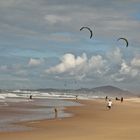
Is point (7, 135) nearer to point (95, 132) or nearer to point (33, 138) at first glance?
point (33, 138)

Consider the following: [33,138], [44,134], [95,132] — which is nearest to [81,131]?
[95,132]

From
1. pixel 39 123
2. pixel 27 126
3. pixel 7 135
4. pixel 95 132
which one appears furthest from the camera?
pixel 39 123

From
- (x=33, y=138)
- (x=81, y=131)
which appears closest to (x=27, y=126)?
(x=81, y=131)

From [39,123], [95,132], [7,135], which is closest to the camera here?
[7,135]

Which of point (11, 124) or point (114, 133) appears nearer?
point (114, 133)

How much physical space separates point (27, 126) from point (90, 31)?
7.13 m

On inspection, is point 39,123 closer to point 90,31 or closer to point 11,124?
point 11,124

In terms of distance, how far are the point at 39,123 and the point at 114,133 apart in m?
7.29

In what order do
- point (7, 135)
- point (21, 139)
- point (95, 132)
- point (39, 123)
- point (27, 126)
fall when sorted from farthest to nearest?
point (39, 123) < point (27, 126) < point (95, 132) < point (7, 135) < point (21, 139)

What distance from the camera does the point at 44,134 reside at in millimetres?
24562

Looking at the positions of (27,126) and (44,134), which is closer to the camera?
(44,134)

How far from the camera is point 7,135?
77.6 feet

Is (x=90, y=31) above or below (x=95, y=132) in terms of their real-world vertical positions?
above

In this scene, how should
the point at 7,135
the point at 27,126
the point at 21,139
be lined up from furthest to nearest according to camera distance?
the point at 27,126
the point at 7,135
the point at 21,139
